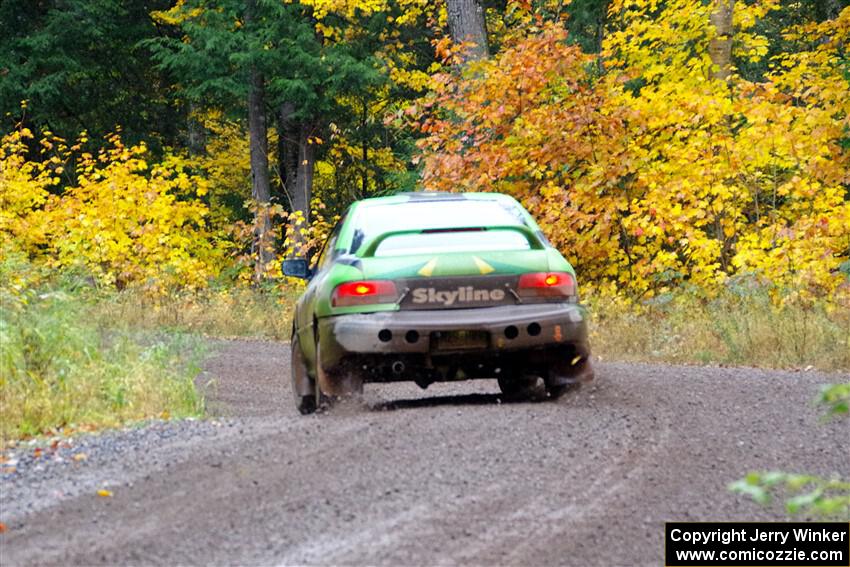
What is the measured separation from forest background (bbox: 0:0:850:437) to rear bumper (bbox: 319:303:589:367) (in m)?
2.04

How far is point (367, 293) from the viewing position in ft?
28.8

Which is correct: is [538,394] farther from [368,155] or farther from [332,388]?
[368,155]

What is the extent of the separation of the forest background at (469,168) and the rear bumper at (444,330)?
2044 millimetres

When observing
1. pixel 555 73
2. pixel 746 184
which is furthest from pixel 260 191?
pixel 746 184

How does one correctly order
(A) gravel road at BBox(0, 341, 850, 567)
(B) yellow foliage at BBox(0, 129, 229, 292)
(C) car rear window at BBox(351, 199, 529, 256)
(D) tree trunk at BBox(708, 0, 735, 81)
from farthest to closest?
(D) tree trunk at BBox(708, 0, 735, 81) → (B) yellow foliage at BBox(0, 129, 229, 292) → (C) car rear window at BBox(351, 199, 529, 256) → (A) gravel road at BBox(0, 341, 850, 567)

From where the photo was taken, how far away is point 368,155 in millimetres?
39000

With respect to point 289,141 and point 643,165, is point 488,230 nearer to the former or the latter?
point 643,165

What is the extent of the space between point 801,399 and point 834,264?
656cm

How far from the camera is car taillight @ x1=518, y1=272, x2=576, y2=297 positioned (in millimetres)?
8930

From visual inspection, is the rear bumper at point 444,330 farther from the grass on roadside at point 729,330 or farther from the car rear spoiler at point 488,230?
the grass on roadside at point 729,330

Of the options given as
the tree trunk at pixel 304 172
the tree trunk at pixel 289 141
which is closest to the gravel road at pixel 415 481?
the tree trunk at pixel 304 172

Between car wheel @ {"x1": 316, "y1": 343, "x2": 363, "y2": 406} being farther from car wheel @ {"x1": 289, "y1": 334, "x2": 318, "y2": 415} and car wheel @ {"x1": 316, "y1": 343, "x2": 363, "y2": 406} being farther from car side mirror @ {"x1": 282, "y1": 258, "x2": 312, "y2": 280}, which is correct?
car side mirror @ {"x1": 282, "y1": 258, "x2": 312, "y2": 280}

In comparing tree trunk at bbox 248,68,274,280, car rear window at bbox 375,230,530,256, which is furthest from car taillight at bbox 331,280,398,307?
tree trunk at bbox 248,68,274,280

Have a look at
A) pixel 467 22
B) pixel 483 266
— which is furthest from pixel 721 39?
pixel 483 266
